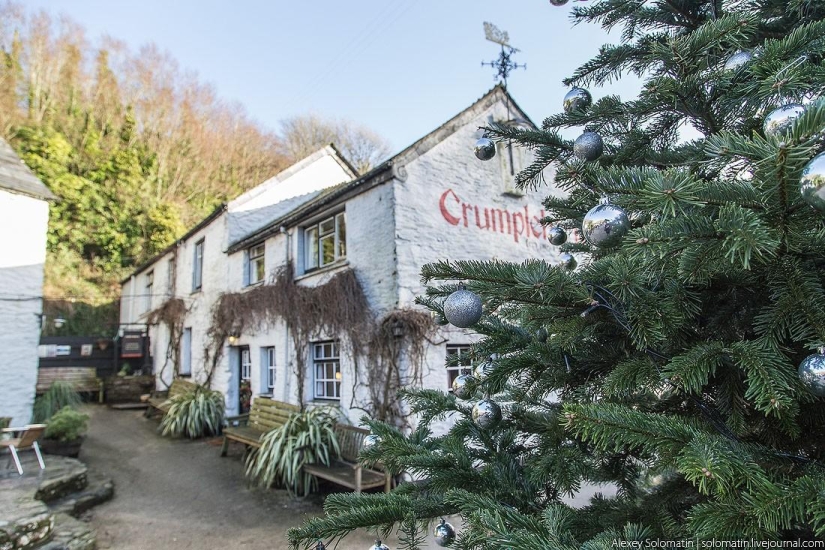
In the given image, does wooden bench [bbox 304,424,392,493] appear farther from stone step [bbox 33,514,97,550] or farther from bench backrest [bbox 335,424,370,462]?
stone step [bbox 33,514,97,550]

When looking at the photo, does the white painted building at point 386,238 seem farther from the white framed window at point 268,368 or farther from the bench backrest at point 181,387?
the bench backrest at point 181,387

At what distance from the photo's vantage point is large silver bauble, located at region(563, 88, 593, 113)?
1953 millimetres

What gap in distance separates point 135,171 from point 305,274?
18.6m

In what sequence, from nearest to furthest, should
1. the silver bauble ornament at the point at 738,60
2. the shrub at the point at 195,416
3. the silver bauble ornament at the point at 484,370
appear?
the silver bauble ornament at the point at 738,60
the silver bauble ornament at the point at 484,370
the shrub at the point at 195,416

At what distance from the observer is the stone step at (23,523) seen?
4484mm

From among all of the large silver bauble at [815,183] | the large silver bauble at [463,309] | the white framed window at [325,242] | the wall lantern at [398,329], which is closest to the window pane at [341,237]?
the white framed window at [325,242]

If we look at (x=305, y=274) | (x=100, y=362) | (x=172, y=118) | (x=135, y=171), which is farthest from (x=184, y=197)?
(x=305, y=274)

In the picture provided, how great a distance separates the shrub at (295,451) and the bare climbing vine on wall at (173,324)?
923 cm

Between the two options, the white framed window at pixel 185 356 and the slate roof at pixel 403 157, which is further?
the white framed window at pixel 185 356

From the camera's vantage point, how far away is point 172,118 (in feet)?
84.9

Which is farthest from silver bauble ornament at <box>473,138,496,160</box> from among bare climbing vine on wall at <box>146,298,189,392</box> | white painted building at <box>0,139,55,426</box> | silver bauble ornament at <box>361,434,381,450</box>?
bare climbing vine on wall at <box>146,298,189,392</box>

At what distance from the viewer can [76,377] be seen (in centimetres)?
1669

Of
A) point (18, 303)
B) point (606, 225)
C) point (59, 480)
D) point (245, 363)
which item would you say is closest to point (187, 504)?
point (59, 480)

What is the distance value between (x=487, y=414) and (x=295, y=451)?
5.97 metres
